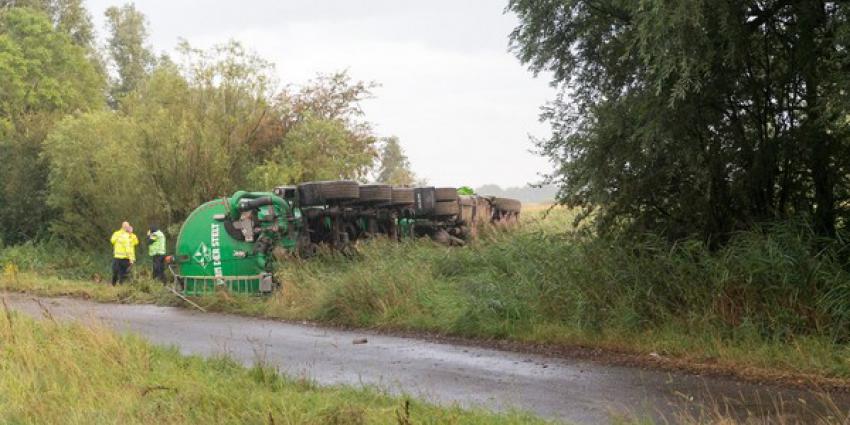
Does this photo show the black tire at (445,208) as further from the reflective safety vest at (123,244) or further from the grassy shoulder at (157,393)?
the grassy shoulder at (157,393)

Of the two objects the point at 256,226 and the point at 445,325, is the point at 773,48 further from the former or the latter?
the point at 256,226

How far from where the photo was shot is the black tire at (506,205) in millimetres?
22844

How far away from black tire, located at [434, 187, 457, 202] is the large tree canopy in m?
7.91

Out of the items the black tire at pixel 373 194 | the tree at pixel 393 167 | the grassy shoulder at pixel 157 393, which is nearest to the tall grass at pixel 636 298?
the grassy shoulder at pixel 157 393

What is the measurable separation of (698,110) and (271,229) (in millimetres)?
8657

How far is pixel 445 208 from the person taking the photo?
761 inches

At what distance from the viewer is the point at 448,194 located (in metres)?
19.5

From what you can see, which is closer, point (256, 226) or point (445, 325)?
point (445, 325)

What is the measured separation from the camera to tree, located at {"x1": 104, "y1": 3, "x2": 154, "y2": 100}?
2103 inches

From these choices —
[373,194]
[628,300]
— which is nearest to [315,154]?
[373,194]

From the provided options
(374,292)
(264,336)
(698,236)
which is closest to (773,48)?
(698,236)

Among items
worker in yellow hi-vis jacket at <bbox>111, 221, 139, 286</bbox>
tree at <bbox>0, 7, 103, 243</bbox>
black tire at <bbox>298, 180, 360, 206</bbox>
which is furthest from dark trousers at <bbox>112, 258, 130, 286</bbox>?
tree at <bbox>0, 7, 103, 243</bbox>

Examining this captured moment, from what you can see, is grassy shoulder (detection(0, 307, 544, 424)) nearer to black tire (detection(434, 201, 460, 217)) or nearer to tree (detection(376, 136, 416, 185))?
black tire (detection(434, 201, 460, 217))

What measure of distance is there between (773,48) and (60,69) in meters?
34.8
